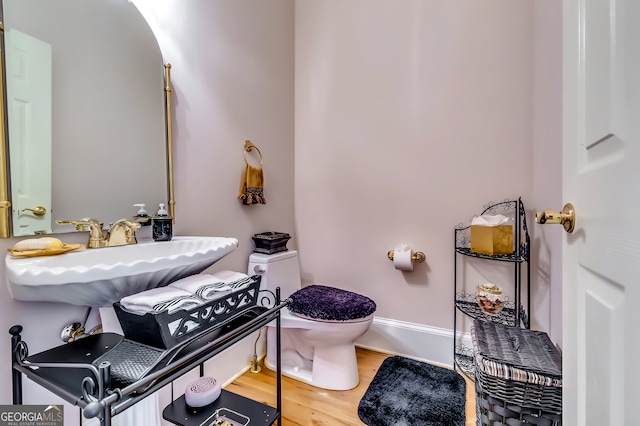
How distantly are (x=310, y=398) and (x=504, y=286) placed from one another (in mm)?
1224

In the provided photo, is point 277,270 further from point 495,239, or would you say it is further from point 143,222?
point 495,239

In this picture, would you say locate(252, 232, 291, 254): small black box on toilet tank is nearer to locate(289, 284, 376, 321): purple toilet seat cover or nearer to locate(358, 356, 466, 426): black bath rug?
locate(289, 284, 376, 321): purple toilet seat cover

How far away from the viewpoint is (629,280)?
41 cm

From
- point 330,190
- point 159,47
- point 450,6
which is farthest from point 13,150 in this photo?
point 450,6

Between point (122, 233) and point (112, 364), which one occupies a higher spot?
point (122, 233)

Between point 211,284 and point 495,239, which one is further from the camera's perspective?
point 495,239

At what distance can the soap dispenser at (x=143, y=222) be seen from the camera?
1184mm

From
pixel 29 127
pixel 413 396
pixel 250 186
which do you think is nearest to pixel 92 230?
pixel 29 127

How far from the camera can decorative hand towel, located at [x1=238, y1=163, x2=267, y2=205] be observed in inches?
67.1

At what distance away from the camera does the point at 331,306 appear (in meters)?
1.50

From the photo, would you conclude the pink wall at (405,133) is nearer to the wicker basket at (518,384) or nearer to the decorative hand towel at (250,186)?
the decorative hand towel at (250,186)

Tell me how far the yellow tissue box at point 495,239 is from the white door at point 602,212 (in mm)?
849

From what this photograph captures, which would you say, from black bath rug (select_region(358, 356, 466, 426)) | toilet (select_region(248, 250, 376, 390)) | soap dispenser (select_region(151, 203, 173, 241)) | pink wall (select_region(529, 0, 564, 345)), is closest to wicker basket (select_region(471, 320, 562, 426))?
pink wall (select_region(529, 0, 564, 345))

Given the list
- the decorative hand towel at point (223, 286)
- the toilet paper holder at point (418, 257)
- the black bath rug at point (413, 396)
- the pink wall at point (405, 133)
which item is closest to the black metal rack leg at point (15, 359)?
the decorative hand towel at point (223, 286)
